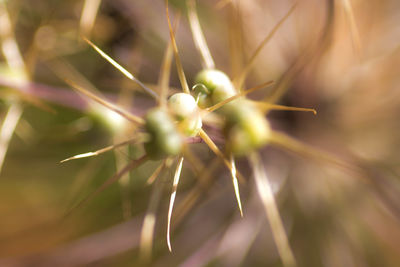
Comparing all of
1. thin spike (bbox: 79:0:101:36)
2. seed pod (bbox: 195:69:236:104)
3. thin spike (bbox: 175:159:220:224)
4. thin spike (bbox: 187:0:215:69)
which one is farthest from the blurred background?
seed pod (bbox: 195:69:236:104)

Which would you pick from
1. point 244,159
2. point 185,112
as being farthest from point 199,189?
point 185,112

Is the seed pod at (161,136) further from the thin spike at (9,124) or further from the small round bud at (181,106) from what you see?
the thin spike at (9,124)

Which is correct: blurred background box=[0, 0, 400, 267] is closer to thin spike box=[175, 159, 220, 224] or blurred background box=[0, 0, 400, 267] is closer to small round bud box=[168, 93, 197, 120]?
thin spike box=[175, 159, 220, 224]

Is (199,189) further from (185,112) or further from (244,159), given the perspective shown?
(185,112)

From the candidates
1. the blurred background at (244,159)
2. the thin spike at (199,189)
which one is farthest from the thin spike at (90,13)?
the thin spike at (199,189)

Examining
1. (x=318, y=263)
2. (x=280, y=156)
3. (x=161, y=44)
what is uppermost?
(x=161, y=44)

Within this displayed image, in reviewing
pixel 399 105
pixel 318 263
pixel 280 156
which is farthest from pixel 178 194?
pixel 399 105

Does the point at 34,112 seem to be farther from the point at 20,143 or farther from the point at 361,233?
the point at 361,233
